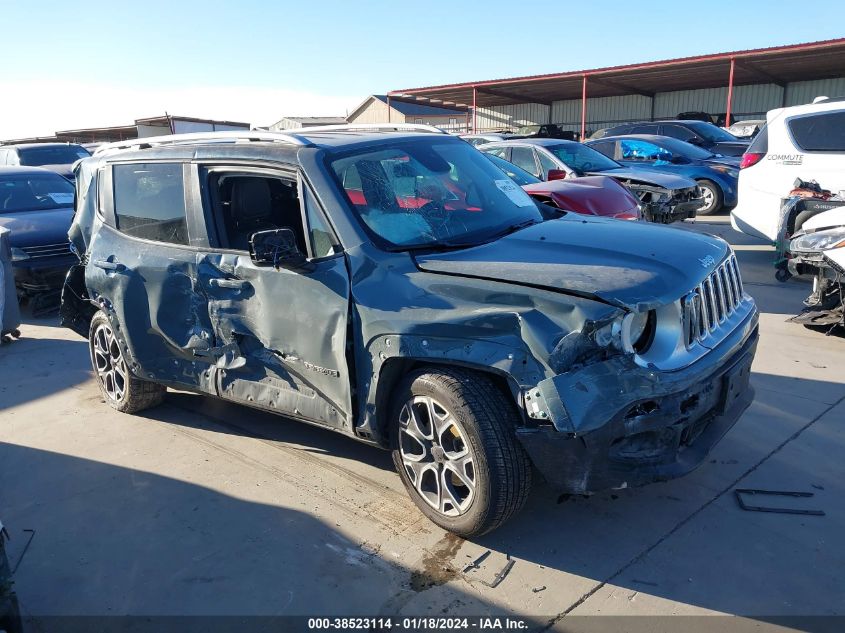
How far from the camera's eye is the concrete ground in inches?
121

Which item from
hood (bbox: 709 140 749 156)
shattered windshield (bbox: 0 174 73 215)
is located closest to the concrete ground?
shattered windshield (bbox: 0 174 73 215)

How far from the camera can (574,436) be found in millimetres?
2900

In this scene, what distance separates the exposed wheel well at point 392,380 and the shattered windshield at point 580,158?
7889 millimetres

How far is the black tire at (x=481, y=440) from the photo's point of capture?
3.13m

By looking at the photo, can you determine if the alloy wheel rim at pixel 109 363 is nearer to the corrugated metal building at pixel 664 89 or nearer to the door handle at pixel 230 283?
the door handle at pixel 230 283

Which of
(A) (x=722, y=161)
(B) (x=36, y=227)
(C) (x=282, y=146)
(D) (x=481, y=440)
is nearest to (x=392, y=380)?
(D) (x=481, y=440)

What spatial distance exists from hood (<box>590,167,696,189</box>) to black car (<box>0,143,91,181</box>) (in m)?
10.6

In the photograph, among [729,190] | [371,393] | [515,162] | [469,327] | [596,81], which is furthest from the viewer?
[596,81]

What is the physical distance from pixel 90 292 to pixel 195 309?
1.34 metres

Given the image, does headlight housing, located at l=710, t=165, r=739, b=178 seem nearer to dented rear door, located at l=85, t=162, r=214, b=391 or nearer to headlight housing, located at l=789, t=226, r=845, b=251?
headlight housing, located at l=789, t=226, r=845, b=251

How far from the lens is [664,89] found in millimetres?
33094

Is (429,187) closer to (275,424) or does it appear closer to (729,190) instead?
(275,424)

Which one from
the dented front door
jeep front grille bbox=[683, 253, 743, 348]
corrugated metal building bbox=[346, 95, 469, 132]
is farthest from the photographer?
corrugated metal building bbox=[346, 95, 469, 132]

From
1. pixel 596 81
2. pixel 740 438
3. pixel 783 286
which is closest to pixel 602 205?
pixel 783 286
